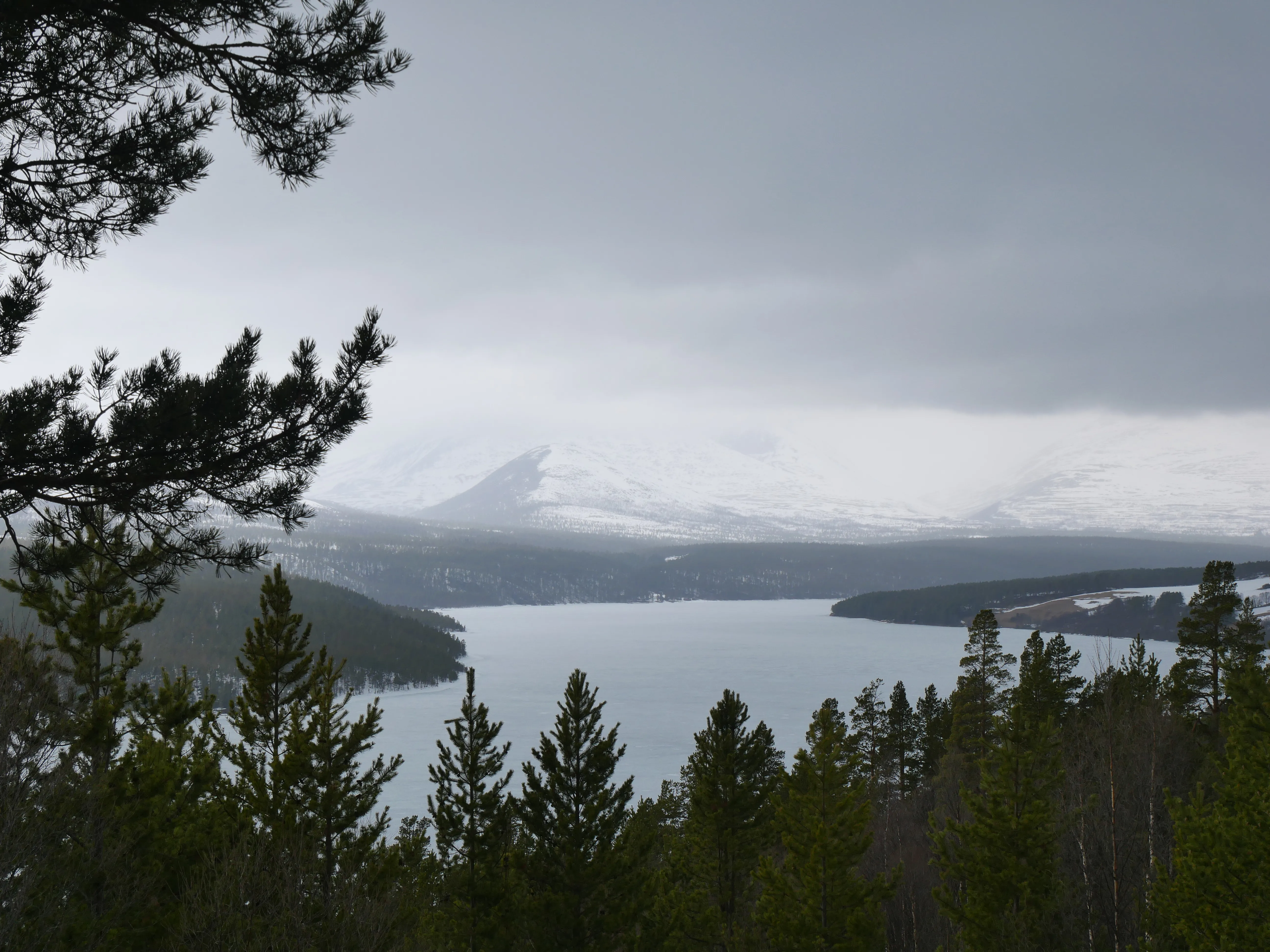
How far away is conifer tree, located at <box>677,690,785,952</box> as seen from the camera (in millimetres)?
20797

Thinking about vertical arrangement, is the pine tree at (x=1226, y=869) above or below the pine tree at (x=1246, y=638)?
below

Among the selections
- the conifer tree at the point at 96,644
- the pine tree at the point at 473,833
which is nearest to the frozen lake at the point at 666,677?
the pine tree at the point at 473,833

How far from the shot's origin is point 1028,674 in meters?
34.6

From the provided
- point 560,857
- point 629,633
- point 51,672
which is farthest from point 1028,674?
point 629,633

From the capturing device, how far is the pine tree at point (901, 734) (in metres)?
46.6

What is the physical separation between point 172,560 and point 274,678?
11.2 metres

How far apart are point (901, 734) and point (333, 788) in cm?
3913

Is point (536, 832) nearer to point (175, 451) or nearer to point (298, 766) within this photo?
point (298, 766)

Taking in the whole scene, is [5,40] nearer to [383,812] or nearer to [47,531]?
[47,531]

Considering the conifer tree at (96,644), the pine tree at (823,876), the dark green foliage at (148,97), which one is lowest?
the pine tree at (823,876)

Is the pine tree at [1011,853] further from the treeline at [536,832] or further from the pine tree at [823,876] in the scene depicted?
the pine tree at [823,876]

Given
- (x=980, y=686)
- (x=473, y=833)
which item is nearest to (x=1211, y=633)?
(x=980, y=686)

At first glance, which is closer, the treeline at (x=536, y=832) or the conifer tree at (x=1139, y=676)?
the treeline at (x=536, y=832)

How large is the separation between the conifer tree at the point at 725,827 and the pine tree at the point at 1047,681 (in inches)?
504
